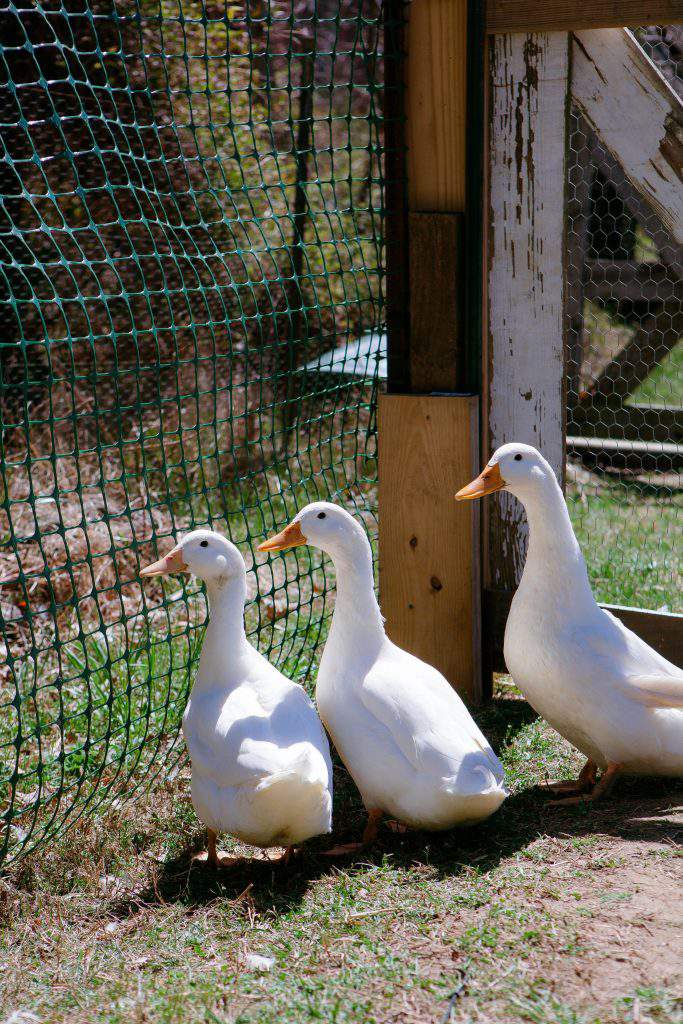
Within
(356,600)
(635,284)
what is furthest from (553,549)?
(635,284)

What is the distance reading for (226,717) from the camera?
9.02 feet

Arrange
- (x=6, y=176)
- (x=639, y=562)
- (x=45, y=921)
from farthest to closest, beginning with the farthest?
(x=6, y=176) → (x=639, y=562) → (x=45, y=921)

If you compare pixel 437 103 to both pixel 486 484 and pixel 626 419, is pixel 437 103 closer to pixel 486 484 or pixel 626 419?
pixel 486 484

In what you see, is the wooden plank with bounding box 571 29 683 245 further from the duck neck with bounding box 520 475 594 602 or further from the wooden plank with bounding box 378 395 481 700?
the duck neck with bounding box 520 475 594 602

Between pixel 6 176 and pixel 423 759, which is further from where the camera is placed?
pixel 6 176

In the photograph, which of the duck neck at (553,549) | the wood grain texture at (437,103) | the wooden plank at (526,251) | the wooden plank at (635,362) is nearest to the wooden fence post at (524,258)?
the wooden plank at (526,251)

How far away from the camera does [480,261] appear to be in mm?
3535

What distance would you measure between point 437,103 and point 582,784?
2.16m

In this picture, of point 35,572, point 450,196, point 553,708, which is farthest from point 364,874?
point 35,572

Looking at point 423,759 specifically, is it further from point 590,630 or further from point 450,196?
point 450,196

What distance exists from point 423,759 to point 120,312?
424 centimetres

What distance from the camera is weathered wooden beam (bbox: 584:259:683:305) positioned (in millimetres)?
6914

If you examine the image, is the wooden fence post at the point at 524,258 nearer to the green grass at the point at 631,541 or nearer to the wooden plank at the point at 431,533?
the wooden plank at the point at 431,533

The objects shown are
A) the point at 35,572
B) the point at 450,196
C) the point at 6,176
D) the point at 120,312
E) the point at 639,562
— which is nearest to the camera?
the point at 450,196
